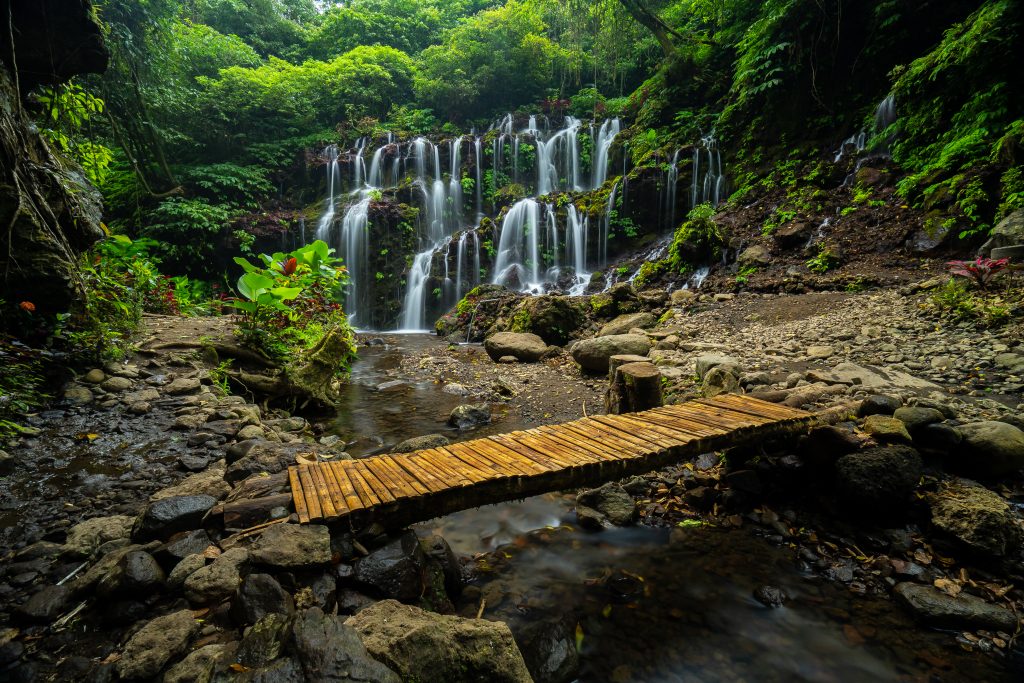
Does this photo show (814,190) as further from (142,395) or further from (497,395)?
(142,395)

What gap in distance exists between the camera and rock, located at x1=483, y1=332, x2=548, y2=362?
822 cm

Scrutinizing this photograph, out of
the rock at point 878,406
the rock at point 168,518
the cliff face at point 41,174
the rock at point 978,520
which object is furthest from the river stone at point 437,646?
the cliff face at point 41,174

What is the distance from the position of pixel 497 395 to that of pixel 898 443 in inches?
181

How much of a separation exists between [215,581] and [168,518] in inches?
23.4

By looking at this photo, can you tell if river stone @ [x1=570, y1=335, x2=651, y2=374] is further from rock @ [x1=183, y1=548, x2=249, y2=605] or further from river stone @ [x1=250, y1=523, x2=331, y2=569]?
rock @ [x1=183, y1=548, x2=249, y2=605]

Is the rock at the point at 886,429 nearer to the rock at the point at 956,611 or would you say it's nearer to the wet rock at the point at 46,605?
the rock at the point at 956,611

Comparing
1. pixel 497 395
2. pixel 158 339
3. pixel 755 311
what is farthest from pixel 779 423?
pixel 158 339

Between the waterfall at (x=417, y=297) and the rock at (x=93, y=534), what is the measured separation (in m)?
13.5

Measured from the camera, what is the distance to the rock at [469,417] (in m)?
5.28

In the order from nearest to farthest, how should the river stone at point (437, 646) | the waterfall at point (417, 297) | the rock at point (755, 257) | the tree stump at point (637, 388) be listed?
the river stone at point (437, 646) → the tree stump at point (637, 388) → the rock at point (755, 257) → the waterfall at point (417, 297)

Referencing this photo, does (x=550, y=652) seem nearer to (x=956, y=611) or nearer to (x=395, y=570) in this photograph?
(x=395, y=570)

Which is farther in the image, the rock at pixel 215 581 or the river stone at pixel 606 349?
the river stone at pixel 606 349

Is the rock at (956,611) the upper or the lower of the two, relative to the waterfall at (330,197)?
lower

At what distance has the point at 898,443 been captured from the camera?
9.24 ft
